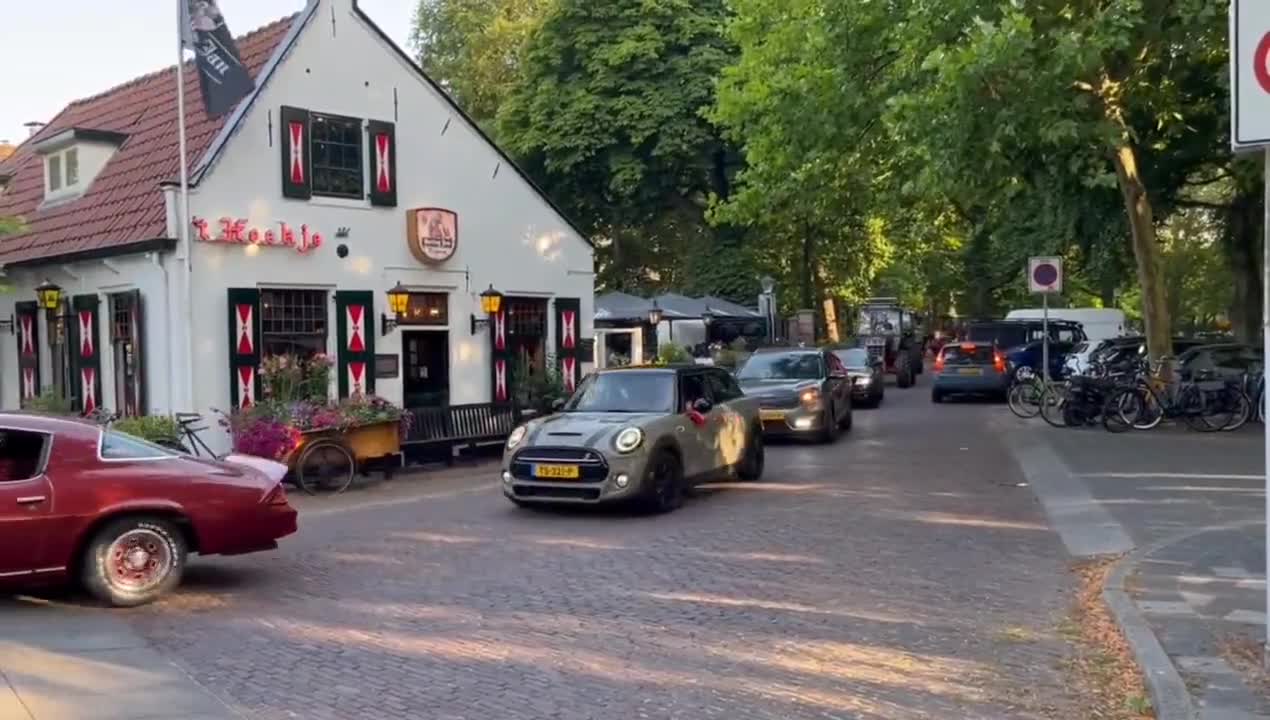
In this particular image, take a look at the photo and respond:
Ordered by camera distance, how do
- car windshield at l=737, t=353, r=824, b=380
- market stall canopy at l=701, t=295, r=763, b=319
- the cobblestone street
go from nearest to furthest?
the cobblestone street, car windshield at l=737, t=353, r=824, b=380, market stall canopy at l=701, t=295, r=763, b=319

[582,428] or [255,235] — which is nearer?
[582,428]

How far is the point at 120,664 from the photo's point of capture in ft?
23.7

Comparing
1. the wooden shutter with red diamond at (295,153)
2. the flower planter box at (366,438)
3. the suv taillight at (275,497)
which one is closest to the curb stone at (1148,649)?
the suv taillight at (275,497)

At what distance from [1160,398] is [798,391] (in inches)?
249

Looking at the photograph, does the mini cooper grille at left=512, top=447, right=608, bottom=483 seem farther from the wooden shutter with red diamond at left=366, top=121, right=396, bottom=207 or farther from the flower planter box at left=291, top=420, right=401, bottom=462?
the wooden shutter with red diamond at left=366, top=121, right=396, bottom=207

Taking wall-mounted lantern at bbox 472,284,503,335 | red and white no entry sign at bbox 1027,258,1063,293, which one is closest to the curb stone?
red and white no entry sign at bbox 1027,258,1063,293

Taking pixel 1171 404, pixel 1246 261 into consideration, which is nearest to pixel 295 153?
pixel 1171 404

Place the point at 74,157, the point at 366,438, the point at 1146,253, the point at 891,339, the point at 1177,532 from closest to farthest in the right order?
the point at 1177,532
the point at 366,438
the point at 74,157
the point at 1146,253
the point at 891,339

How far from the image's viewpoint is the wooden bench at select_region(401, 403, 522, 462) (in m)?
18.1

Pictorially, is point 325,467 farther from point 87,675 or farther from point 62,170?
point 62,170

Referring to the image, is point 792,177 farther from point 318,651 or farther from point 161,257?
point 318,651

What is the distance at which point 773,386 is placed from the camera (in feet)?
67.2

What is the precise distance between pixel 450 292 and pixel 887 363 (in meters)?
21.5

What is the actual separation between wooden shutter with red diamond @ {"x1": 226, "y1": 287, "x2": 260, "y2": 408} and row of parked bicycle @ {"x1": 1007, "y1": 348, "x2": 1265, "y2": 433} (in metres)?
13.8
